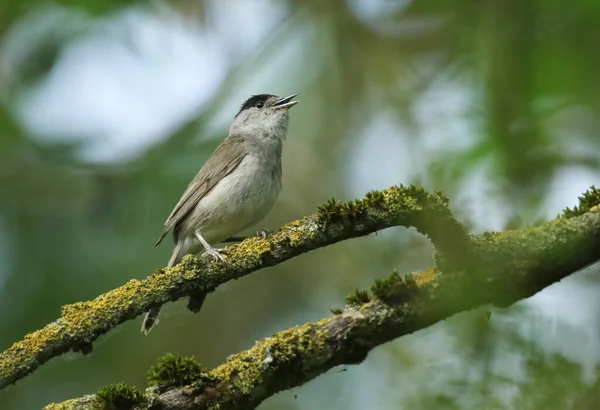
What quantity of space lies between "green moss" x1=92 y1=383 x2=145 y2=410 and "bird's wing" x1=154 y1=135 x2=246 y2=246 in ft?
10.5

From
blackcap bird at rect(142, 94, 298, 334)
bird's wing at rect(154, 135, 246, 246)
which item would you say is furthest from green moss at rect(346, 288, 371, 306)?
bird's wing at rect(154, 135, 246, 246)

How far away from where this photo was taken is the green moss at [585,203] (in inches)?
137

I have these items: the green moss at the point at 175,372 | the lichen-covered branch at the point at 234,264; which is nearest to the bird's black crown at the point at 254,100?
the lichen-covered branch at the point at 234,264

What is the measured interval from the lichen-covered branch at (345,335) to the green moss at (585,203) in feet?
1.05

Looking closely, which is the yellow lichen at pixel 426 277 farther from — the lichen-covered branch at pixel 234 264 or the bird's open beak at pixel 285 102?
the bird's open beak at pixel 285 102

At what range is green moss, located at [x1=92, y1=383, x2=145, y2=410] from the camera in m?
2.87

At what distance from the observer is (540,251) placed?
315cm

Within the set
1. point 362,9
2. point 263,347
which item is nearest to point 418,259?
point 362,9

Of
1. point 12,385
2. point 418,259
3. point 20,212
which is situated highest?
point 20,212

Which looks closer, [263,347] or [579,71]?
[263,347]

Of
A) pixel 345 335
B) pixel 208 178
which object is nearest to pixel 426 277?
pixel 345 335

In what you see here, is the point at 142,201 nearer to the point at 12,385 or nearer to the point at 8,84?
the point at 8,84

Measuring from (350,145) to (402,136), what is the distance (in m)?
1.22

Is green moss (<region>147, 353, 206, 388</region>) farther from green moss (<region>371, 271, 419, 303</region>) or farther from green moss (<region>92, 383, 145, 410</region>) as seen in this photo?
green moss (<region>371, 271, 419, 303</region>)
